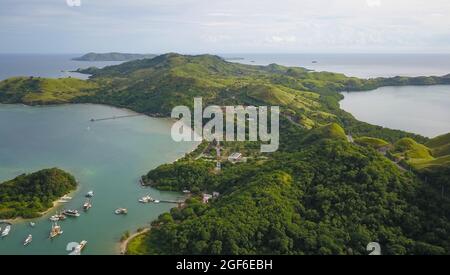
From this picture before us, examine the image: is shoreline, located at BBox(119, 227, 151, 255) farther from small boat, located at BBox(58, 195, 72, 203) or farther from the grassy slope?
the grassy slope

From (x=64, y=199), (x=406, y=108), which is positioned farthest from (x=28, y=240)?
(x=406, y=108)

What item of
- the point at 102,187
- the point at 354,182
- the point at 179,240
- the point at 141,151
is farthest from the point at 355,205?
the point at 141,151

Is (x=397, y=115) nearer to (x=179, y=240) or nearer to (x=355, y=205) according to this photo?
(x=355, y=205)

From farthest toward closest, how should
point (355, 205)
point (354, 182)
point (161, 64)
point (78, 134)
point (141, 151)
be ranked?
point (161, 64) → point (78, 134) → point (141, 151) → point (354, 182) → point (355, 205)

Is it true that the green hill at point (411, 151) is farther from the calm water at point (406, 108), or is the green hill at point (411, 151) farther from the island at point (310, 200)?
the calm water at point (406, 108)

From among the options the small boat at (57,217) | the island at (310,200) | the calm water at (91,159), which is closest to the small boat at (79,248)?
the calm water at (91,159)

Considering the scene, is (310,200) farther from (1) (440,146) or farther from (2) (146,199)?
(1) (440,146)
